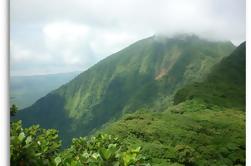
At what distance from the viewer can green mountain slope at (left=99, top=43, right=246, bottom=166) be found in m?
4.57

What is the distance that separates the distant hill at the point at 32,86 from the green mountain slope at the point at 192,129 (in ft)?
2.01

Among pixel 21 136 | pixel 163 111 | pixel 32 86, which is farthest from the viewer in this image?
pixel 163 111

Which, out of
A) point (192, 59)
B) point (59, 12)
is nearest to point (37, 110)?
point (59, 12)

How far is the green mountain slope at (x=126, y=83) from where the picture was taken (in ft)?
15.2

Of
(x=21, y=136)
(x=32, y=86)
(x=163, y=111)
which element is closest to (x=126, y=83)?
(x=163, y=111)

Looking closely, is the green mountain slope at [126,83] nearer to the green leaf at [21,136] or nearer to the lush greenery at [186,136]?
the lush greenery at [186,136]

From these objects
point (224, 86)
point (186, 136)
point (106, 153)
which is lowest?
point (186, 136)

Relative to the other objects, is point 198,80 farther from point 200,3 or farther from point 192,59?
point 200,3

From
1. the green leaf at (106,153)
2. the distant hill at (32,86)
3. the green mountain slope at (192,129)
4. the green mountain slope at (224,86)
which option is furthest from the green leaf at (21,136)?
the green mountain slope at (224,86)

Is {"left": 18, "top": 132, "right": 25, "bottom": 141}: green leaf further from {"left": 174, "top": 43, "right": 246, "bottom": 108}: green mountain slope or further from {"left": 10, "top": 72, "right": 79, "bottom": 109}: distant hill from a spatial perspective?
{"left": 174, "top": 43, "right": 246, "bottom": 108}: green mountain slope

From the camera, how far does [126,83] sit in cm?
503

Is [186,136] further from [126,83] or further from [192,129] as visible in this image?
[126,83]

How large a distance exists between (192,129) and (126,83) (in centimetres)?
80

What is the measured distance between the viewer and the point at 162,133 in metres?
4.66
